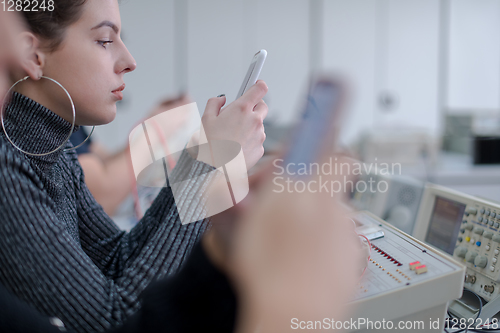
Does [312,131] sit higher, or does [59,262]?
[312,131]

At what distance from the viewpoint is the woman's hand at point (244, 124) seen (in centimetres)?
46

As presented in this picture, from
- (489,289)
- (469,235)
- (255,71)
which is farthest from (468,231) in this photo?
(255,71)

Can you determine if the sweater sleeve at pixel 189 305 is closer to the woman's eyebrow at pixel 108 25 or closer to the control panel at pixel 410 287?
the control panel at pixel 410 287

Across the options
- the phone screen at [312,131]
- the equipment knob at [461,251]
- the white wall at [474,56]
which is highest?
the white wall at [474,56]

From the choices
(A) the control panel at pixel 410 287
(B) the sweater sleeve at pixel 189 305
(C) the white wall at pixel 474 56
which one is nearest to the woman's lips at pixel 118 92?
(B) the sweater sleeve at pixel 189 305

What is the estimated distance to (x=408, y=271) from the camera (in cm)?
50

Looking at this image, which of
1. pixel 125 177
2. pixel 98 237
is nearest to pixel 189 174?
pixel 98 237

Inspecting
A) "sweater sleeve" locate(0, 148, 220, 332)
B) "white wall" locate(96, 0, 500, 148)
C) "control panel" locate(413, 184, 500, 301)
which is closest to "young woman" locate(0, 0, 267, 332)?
"sweater sleeve" locate(0, 148, 220, 332)

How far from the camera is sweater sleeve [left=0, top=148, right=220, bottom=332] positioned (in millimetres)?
408

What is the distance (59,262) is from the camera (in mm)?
421

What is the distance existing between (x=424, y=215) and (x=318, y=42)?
3389 millimetres

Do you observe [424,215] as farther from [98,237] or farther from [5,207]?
[5,207]

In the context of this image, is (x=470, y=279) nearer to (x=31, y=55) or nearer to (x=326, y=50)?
(x=31, y=55)

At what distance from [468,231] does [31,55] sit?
86 cm
